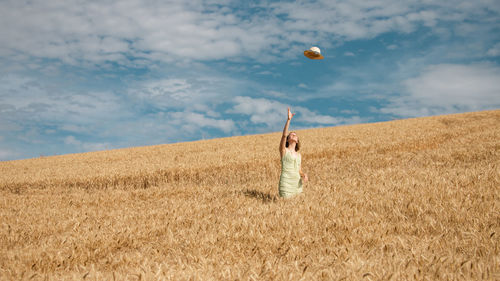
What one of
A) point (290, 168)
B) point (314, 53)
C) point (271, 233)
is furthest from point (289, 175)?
point (314, 53)

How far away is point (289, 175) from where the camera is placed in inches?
299

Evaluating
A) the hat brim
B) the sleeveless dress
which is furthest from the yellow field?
the hat brim

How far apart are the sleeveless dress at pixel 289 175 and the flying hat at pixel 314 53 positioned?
8.42ft

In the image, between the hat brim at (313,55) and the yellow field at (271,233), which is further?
the hat brim at (313,55)

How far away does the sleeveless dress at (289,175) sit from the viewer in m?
7.53

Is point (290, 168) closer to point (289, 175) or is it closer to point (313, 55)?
point (289, 175)

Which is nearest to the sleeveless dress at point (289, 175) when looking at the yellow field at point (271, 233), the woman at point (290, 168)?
the woman at point (290, 168)

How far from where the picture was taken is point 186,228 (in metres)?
5.85

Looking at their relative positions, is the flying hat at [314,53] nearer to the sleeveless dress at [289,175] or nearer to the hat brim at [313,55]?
the hat brim at [313,55]

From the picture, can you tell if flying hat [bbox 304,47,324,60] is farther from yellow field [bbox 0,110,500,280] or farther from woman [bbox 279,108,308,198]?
yellow field [bbox 0,110,500,280]

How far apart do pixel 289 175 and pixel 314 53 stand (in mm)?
3074

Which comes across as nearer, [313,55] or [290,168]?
[290,168]

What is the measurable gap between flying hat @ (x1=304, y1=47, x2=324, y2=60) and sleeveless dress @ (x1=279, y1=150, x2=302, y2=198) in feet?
8.42

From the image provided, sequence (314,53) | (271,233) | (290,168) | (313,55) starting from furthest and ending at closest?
1. (313,55)
2. (314,53)
3. (290,168)
4. (271,233)
